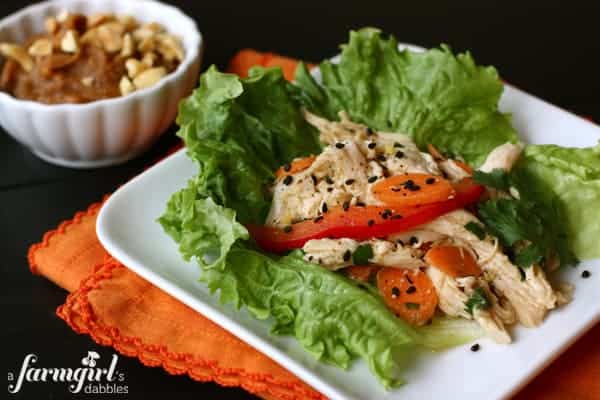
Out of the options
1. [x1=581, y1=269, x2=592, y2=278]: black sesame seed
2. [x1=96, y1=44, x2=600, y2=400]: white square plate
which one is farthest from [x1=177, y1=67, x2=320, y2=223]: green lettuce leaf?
[x1=581, y1=269, x2=592, y2=278]: black sesame seed

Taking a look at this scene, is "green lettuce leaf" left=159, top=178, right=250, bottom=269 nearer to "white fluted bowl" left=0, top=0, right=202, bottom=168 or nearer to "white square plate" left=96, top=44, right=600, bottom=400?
"white square plate" left=96, top=44, right=600, bottom=400

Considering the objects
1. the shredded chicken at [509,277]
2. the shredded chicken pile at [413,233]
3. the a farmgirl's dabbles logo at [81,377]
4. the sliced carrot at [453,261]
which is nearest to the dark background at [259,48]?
the a farmgirl's dabbles logo at [81,377]

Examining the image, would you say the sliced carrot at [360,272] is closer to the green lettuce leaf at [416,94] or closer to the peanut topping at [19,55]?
the green lettuce leaf at [416,94]

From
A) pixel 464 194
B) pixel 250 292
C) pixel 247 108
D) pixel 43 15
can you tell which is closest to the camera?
pixel 250 292

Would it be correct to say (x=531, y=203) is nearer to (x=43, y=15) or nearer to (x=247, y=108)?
(x=247, y=108)

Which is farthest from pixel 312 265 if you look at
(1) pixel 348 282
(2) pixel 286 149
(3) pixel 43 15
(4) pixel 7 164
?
(3) pixel 43 15

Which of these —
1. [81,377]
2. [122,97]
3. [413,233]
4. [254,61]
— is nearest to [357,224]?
[413,233]
